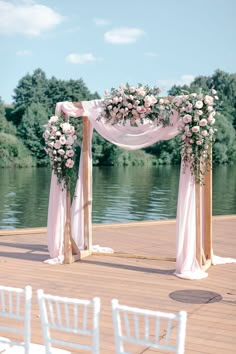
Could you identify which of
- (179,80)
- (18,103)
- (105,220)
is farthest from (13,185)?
(179,80)

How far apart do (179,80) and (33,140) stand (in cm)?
2721

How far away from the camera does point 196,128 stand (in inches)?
232

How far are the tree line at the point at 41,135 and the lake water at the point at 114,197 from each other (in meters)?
3.73

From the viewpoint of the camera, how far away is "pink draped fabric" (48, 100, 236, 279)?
6.08 meters

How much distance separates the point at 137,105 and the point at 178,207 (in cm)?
140

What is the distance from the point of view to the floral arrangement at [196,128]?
19.5ft

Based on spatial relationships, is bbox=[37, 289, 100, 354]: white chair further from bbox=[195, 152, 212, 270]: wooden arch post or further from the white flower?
the white flower

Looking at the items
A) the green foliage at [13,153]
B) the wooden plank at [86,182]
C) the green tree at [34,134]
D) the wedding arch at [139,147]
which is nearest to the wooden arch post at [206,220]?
the wedding arch at [139,147]

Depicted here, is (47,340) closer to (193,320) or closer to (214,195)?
(193,320)

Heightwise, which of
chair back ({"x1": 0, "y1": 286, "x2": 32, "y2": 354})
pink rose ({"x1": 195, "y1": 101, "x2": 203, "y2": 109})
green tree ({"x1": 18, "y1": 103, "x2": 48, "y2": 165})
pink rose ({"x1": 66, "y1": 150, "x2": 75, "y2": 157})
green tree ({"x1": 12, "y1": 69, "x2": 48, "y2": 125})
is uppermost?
green tree ({"x1": 12, "y1": 69, "x2": 48, "y2": 125})

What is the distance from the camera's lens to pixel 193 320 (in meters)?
4.37

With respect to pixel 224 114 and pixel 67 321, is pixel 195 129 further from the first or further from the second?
pixel 224 114

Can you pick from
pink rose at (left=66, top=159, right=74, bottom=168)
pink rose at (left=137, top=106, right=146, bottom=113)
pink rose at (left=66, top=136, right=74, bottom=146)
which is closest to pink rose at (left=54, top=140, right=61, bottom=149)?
pink rose at (left=66, top=136, right=74, bottom=146)

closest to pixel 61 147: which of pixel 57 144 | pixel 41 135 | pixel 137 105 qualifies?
pixel 57 144
